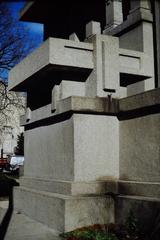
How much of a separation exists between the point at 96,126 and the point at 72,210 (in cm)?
192

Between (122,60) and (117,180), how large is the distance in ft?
9.19

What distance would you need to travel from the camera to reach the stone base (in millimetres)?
6812

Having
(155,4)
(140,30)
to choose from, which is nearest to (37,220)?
(140,30)

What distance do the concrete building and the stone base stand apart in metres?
0.02

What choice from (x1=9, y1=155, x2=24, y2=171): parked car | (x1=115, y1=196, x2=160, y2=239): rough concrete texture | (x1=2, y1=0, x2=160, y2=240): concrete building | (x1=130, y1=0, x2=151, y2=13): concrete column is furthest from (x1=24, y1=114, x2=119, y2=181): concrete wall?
(x1=9, y1=155, x2=24, y2=171): parked car

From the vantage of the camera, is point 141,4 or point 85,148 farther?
point 141,4

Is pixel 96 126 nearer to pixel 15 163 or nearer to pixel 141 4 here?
pixel 141 4

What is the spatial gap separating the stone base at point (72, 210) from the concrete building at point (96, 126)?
0.8 inches

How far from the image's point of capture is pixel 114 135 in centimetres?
795

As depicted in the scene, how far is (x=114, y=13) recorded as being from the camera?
9.34 metres

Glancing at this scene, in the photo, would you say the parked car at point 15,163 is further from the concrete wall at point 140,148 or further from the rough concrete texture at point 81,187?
the concrete wall at point 140,148

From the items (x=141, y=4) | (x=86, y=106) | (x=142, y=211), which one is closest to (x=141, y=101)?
(x=86, y=106)

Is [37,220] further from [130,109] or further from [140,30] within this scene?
[140,30]

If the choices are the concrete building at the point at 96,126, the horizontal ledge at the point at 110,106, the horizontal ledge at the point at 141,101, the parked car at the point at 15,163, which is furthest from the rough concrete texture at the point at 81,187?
the parked car at the point at 15,163
